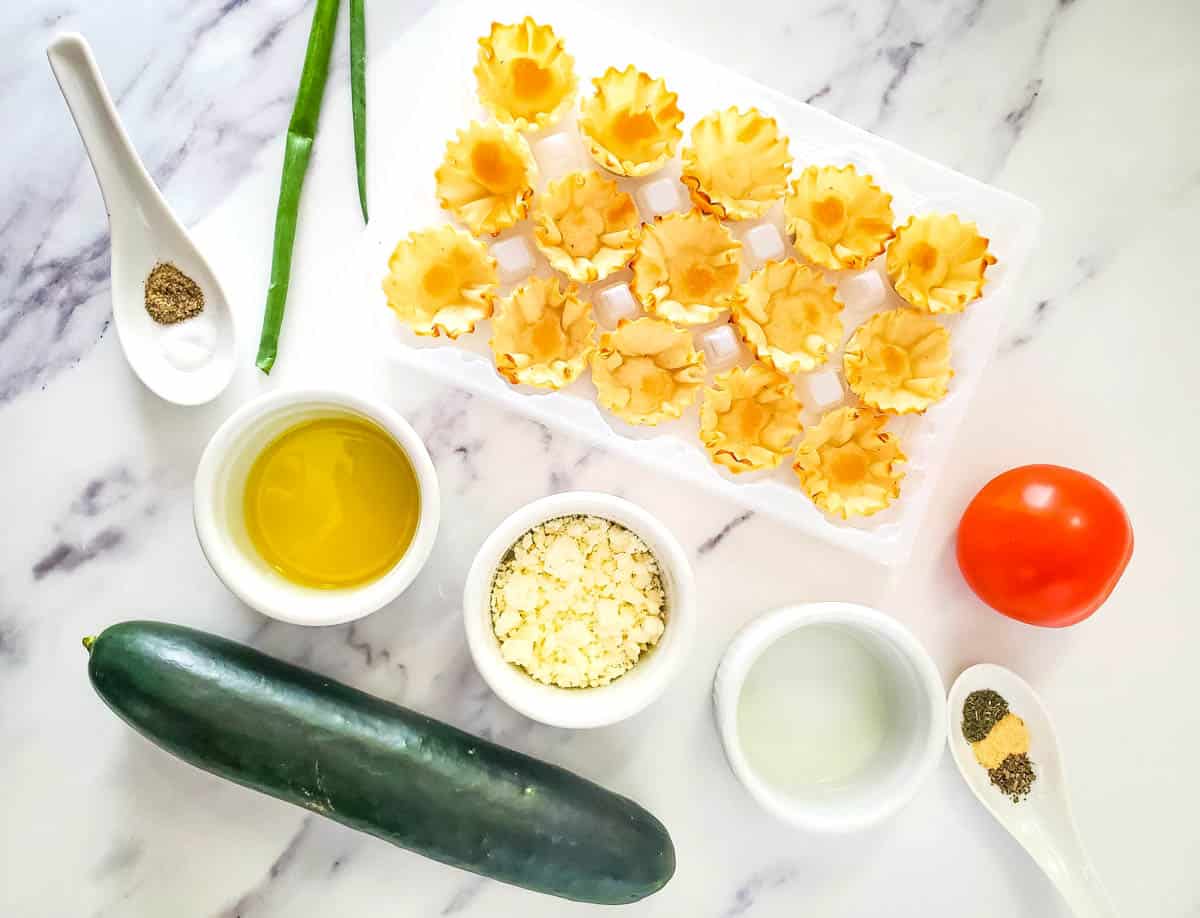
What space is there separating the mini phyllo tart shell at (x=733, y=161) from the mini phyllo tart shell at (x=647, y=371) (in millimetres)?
116

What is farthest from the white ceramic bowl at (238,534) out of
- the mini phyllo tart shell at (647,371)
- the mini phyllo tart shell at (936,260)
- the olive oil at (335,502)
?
the mini phyllo tart shell at (936,260)

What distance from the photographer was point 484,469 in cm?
93

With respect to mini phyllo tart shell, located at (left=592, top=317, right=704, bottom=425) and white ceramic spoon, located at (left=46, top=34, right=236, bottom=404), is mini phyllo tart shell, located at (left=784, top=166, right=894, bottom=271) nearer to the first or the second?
mini phyllo tart shell, located at (left=592, top=317, right=704, bottom=425)

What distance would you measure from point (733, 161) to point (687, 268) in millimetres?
98

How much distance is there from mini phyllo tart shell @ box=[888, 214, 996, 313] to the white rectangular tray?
0.03 m

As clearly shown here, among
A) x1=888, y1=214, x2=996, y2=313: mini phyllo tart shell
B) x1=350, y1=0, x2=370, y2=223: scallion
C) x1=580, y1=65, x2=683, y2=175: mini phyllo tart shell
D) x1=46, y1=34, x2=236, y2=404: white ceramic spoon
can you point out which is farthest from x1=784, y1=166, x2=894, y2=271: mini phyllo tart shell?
x1=46, y1=34, x2=236, y2=404: white ceramic spoon

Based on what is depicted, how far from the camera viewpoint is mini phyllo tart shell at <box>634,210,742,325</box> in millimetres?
875

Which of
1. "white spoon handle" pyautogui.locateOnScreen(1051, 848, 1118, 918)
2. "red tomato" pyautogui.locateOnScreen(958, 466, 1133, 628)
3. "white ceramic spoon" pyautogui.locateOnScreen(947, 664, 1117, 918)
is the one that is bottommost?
"white spoon handle" pyautogui.locateOnScreen(1051, 848, 1118, 918)

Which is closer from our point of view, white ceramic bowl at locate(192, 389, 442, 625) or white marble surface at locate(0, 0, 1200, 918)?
white ceramic bowl at locate(192, 389, 442, 625)

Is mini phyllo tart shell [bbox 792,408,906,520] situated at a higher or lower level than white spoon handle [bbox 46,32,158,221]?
lower

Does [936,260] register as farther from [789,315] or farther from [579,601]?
[579,601]

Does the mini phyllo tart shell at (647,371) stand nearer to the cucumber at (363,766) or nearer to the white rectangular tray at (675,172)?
the white rectangular tray at (675,172)

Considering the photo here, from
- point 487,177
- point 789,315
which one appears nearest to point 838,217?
point 789,315

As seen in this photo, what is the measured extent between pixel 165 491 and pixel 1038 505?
778mm
